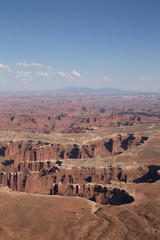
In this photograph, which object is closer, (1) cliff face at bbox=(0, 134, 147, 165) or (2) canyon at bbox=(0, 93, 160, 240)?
(2) canyon at bbox=(0, 93, 160, 240)

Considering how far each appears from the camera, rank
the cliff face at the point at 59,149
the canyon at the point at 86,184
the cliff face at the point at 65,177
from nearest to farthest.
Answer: the canyon at the point at 86,184, the cliff face at the point at 65,177, the cliff face at the point at 59,149

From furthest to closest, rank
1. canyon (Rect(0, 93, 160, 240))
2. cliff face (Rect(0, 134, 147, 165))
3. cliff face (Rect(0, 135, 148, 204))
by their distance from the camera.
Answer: cliff face (Rect(0, 134, 147, 165)), cliff face (Rect(0, 135, 148, 204)), canyon (Rect(0, 93, 160, 240))

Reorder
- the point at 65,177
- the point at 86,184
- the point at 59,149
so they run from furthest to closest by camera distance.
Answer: the point at 59,149
the point at 65,177
the point at 86,184

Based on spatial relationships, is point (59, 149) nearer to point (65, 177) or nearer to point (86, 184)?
point (65, 177)

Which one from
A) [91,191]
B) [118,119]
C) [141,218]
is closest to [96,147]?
[91,191]

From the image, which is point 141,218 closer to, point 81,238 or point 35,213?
point 81,238

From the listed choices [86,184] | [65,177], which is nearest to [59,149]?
[65,177]

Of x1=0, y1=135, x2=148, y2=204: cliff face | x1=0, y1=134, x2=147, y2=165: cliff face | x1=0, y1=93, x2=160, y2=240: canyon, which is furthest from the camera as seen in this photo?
x1=0, y1=134, x2=147, y2=165: cliff face

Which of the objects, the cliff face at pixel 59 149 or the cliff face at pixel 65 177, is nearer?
the cliff face at pixel 65 177

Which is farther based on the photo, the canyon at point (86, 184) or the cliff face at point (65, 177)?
the cliff face at point (65, 177)

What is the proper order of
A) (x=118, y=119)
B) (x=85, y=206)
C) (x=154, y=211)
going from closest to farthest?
(x=154, y=211) < (x=85, y=206) < (x=118, y=119)

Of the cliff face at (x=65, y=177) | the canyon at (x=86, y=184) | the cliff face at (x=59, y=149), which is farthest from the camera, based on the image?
the cliff face at (x=59, y=149)
